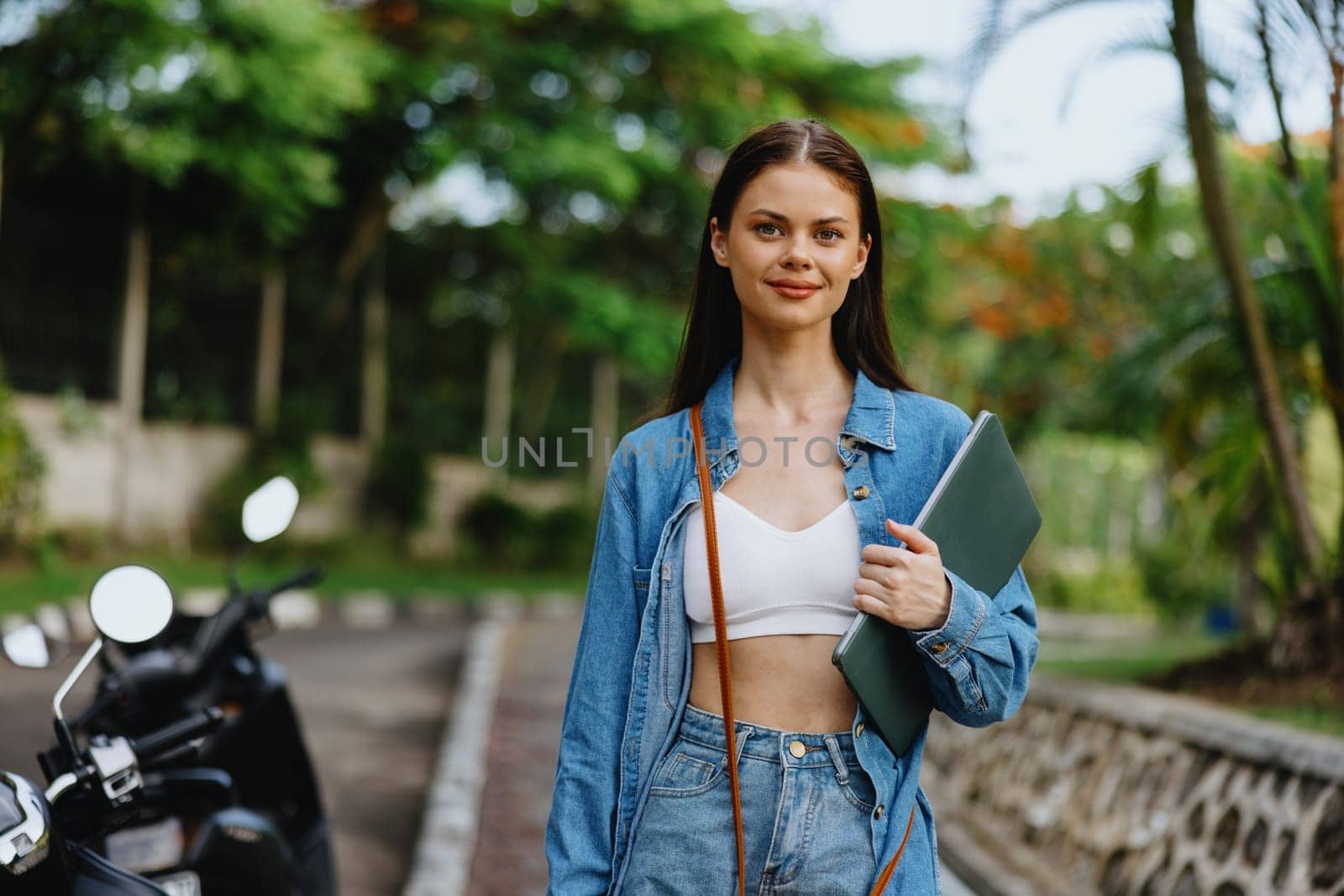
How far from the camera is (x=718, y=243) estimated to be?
1962mm

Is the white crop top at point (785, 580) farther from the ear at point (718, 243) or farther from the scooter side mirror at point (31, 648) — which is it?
the scooter side mirror at point (31, 648)

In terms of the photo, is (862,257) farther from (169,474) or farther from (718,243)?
(169,474)

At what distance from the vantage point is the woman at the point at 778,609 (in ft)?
5.72

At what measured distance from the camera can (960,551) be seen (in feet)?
5.81

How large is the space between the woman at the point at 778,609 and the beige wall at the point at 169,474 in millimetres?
11469

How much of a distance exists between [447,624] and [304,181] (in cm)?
463

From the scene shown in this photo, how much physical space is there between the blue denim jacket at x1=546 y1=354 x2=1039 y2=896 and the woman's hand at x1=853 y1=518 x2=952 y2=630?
0.02 m

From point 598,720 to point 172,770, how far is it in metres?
1.20

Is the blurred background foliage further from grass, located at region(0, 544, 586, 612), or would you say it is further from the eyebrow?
the eyebrow

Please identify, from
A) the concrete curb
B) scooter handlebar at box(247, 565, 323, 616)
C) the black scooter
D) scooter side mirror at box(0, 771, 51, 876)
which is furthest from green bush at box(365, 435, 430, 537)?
scooter side mirror at box(0, 771, 51, 876)

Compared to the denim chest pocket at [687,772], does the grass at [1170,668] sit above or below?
below

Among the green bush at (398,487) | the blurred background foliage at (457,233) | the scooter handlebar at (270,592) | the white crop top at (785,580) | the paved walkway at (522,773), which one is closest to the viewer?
the white crop top at (785,580)

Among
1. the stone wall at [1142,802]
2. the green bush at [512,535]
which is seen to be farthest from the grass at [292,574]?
the stone wall at [1142,802]

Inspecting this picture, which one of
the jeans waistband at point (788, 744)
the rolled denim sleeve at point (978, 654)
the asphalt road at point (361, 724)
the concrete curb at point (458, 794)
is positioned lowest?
the asphalt road at point (361, 724)
